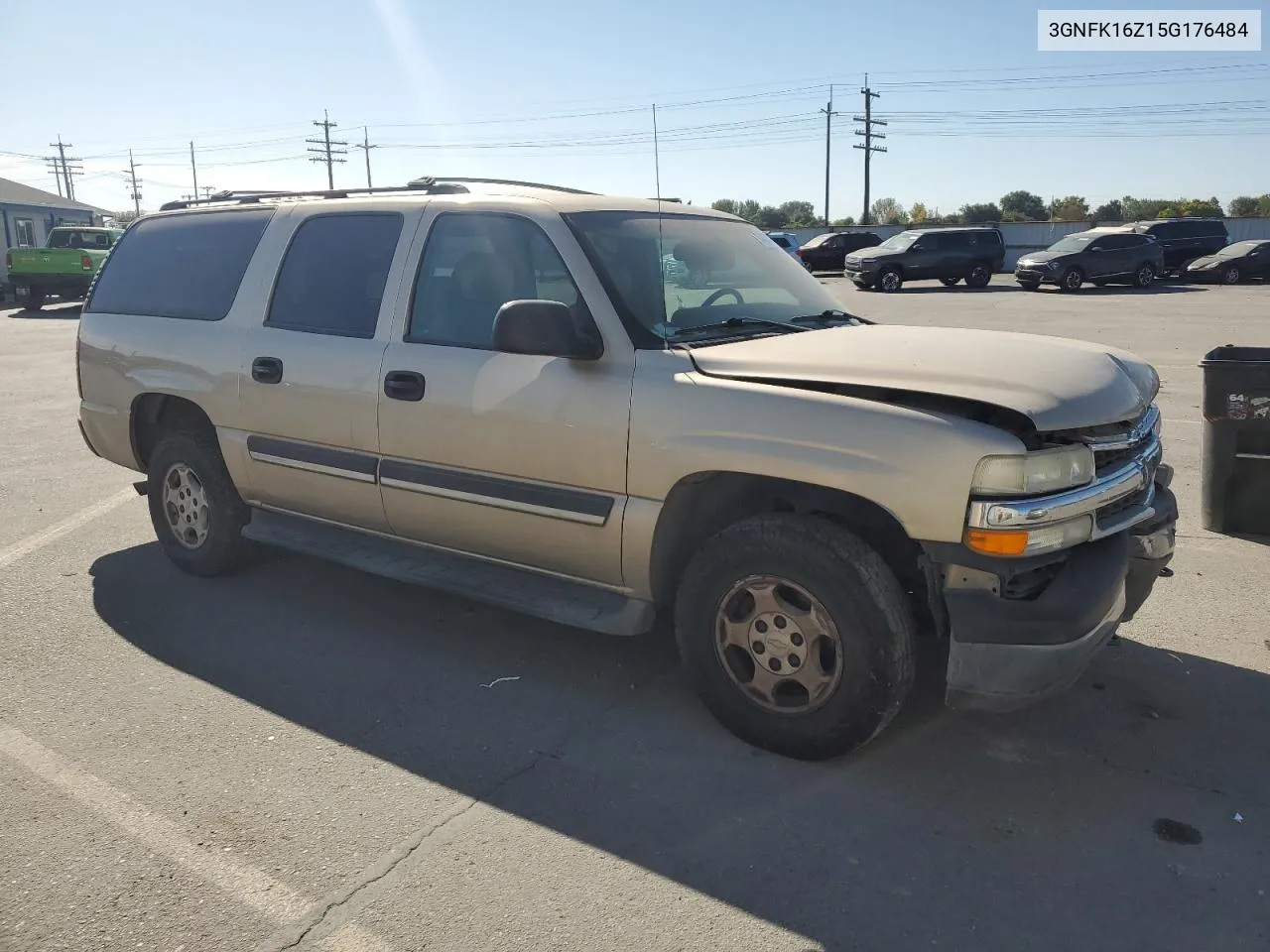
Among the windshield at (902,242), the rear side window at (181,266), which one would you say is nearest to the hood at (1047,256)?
the windshield at (902,242)

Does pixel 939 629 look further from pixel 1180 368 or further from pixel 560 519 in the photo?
pixel 1180 368

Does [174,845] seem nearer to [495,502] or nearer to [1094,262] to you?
[495,502]

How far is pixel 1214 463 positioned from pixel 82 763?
568cm

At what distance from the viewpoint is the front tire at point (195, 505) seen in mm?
5176

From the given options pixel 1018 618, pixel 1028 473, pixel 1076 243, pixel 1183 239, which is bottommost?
pixel 1018 618

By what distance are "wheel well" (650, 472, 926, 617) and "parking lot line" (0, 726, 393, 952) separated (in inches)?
62.5

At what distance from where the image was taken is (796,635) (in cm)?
337

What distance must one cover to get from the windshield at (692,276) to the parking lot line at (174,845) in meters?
2.15

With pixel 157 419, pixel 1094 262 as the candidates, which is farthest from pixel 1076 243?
pixel 157 419

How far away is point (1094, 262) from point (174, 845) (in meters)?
29.6

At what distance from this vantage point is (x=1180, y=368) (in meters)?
12.1

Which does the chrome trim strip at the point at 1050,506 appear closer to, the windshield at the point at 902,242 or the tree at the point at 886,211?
the windshield at the point at 902,242

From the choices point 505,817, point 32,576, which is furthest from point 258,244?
point 505,817

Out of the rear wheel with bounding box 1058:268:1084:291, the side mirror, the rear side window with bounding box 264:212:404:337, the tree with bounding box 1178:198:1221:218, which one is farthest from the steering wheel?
the tree with bounding box 1178:198:1221:218
